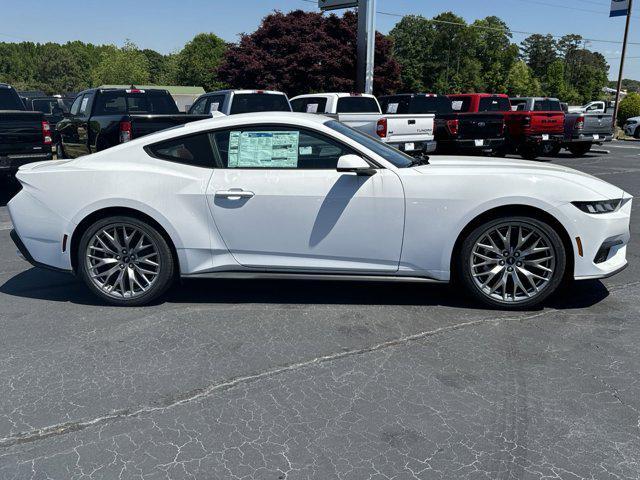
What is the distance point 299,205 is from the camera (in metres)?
4.47

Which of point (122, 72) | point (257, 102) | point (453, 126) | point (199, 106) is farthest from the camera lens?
point (122, 72)

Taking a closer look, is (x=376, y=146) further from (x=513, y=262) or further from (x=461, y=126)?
(x=461, y=126)

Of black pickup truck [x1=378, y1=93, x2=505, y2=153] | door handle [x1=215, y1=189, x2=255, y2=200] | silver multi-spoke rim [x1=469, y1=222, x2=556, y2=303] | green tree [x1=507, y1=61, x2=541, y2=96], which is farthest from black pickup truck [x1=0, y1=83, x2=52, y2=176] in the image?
green tree [x1=507, y1=61, x2=541, y2=96]

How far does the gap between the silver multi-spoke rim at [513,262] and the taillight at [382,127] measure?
8.76 metres

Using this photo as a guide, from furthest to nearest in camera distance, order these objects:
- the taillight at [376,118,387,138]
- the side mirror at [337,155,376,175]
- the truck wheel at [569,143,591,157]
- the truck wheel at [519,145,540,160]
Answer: the truck wheel at [569,143,591,157] < the truck wheel at [519,145,540,160] < the taillight at [376,118,387,138] < the side mirror at [337,155,376,175]

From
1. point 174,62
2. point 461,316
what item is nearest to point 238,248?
point 461,316

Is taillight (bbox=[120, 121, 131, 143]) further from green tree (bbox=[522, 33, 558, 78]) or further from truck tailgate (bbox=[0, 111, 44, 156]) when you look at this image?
green tree (bbox=[522, 33, 558, 78])

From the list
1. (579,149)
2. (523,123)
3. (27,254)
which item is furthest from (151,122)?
(579,149)

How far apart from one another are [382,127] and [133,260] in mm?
9083

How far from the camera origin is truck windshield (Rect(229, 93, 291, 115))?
12.4 m

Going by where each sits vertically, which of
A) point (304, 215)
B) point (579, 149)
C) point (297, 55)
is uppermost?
point (297, 55)

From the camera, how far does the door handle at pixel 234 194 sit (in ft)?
14.8

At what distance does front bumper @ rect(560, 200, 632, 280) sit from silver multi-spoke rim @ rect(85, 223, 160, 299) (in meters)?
3.23

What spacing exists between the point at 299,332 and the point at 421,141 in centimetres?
1029
